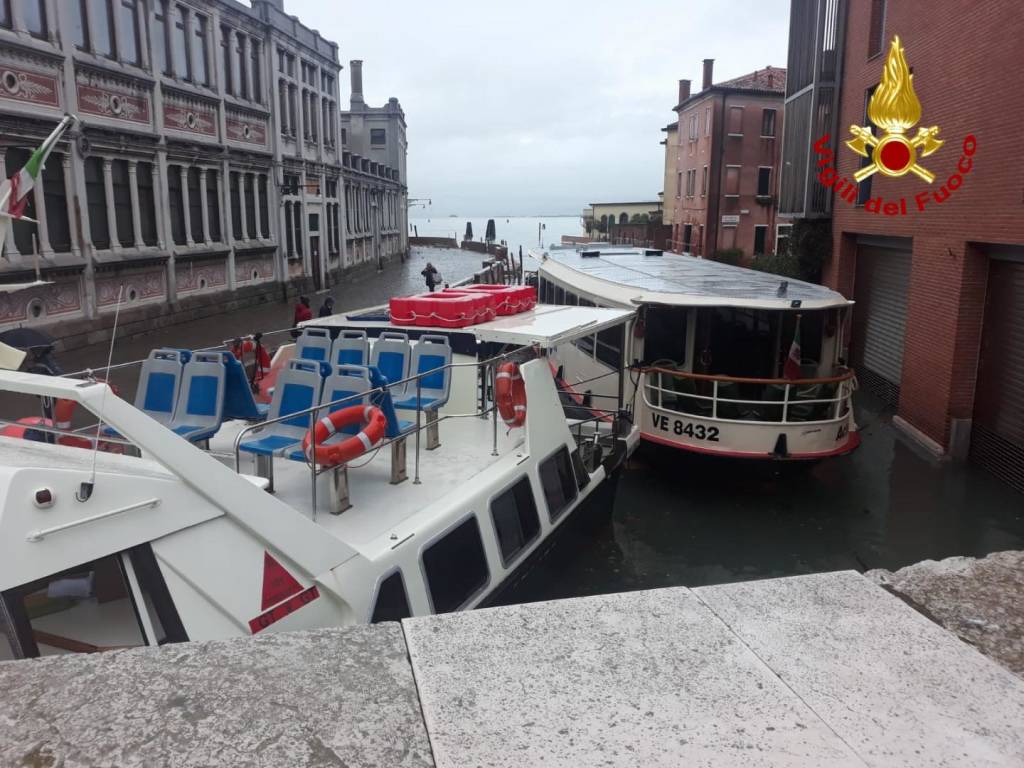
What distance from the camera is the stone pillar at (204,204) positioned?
25766 mm

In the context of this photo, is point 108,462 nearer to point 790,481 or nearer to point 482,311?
point 482,311

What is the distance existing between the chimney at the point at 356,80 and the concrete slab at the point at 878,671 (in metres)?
66.0

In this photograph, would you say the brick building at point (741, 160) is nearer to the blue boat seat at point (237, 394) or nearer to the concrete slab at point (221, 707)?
the blue boat seat at point (237, 394)

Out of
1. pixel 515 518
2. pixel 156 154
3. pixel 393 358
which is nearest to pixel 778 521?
pixel 515 518

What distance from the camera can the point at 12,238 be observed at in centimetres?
1805

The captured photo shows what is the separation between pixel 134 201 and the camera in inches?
878

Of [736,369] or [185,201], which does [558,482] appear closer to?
[736,369]

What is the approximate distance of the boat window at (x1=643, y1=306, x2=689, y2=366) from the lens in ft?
44.0

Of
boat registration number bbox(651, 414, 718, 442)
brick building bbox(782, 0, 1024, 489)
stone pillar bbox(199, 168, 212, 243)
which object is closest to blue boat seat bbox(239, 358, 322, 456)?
boat registration number bbox(651, 414, 718, 442)

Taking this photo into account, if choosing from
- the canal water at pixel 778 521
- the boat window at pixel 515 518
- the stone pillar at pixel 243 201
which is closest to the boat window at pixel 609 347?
the canal water at pixel 778 521

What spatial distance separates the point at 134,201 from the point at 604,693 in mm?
23632

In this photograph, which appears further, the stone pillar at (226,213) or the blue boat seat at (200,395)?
the stone pillar at (226,213)

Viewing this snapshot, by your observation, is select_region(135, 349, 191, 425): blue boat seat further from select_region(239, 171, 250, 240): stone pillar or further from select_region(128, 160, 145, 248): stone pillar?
select_region(239, 171, 250, 240): stone pillar

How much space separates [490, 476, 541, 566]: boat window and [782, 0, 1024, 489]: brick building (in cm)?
928
